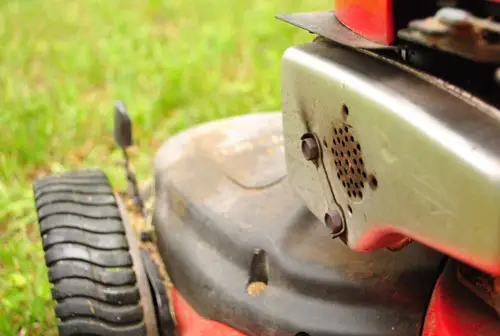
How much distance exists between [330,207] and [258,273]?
182 millimetres

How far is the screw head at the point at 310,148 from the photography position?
0.89 m

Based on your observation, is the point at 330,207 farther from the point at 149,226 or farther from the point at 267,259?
the point at 149,226

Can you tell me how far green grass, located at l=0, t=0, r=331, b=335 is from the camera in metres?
1.68

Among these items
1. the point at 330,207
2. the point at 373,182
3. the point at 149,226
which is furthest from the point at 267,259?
the point at 149,226

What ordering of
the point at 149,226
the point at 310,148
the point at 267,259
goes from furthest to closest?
the point at 149,226 < the point at 267,259 < the point at 310,148

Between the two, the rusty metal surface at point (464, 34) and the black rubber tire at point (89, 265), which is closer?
the rusty metal surface at point (464, 34)

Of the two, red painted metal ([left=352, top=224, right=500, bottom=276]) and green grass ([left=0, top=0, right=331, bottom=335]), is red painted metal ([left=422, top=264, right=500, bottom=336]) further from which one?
green grass ([left=0, top=0, right=331, bottom=335])

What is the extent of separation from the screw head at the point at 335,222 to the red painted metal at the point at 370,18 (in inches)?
8.1

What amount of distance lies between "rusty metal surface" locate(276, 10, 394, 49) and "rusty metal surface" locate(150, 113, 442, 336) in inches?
8.0

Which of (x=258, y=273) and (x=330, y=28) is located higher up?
(x=330, y=28)

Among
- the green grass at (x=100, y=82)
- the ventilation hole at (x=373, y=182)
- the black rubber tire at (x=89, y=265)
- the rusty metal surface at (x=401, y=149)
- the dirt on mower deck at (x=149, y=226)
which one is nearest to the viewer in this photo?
the rusty metal surface at (x=401, y=149)

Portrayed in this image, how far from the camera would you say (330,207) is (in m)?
0.90

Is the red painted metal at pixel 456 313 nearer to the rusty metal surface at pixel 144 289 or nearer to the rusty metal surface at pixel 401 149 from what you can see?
the rusty metal surface at pixel 401 149

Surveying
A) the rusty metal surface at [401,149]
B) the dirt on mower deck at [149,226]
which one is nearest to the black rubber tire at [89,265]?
the dirt on mower deck at [149,226]
